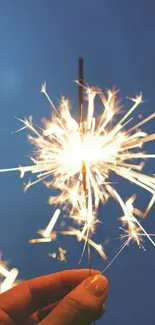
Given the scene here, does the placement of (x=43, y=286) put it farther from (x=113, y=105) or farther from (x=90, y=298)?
(x=113, y=105)

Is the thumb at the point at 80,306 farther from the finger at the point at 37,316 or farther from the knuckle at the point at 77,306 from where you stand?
the finger at the point at 37,316

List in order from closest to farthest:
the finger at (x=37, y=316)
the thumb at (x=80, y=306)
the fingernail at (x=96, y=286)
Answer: the thumb at (x=80, y=306) < the fingernail at (x=96, y=286) < the finger at (x=37, y=316)

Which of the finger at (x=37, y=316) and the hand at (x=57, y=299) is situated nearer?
the hand at (x=57, y=299)

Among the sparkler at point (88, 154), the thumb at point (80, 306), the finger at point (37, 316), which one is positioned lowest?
the finger at point (37, 316)

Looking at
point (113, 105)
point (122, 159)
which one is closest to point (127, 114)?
point (113, 105)

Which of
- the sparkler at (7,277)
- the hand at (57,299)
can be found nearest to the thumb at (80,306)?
the hand at (57,299)

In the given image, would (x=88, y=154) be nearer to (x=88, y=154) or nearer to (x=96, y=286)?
(x=88, y=154)

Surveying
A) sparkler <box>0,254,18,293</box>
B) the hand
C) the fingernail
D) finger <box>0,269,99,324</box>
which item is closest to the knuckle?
the hand

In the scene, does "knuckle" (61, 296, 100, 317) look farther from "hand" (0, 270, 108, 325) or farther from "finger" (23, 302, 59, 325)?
"finger" (23, 302, 59, 325)
